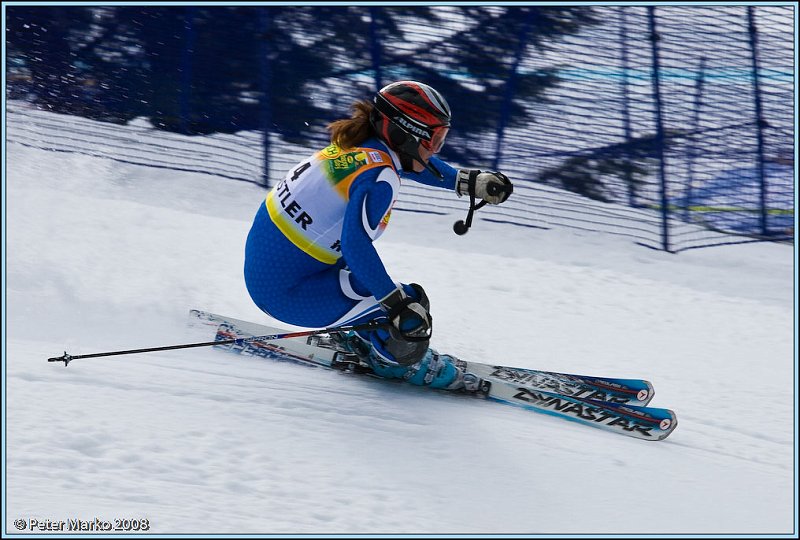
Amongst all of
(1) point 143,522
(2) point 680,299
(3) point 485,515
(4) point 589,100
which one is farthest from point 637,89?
(1) point 143,522

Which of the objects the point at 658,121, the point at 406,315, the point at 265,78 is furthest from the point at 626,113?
the point at 406,315

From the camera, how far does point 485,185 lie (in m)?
4.09

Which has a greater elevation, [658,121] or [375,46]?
[375,46]

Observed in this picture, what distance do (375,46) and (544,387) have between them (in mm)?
4470

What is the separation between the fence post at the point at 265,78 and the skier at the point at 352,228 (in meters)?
3.86

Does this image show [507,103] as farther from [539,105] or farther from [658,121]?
[658,121]

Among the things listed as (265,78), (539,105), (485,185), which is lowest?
(265,78)

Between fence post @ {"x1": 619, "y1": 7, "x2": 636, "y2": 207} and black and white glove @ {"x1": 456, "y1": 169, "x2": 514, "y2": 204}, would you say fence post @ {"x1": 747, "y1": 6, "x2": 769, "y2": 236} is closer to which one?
fence post @ {"x1": 619, "y1": 7, "x2": 636, "y2": 207}

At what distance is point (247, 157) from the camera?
7.40m

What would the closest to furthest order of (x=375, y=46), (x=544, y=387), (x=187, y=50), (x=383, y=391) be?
1. (x=383, y=391)
2. (x=544, y=387)
3. (x=187, y=50)
4. (x=375, y=46)

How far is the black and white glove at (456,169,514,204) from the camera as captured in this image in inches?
160

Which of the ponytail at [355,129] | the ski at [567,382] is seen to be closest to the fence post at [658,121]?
the ski at [567,382]

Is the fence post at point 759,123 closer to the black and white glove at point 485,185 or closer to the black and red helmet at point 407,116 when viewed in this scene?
the black and white glove at point 485,185

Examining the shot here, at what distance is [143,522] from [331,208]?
4.80ft
